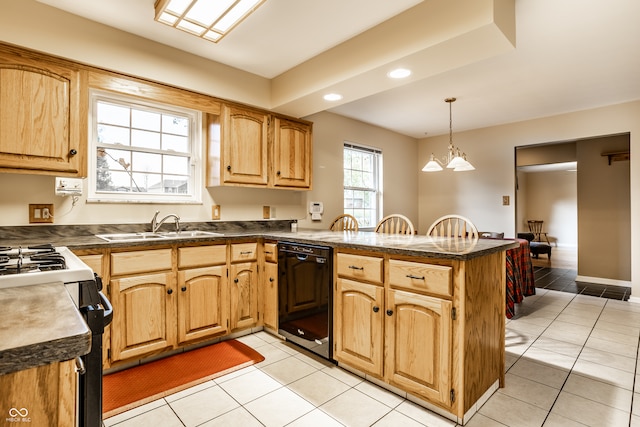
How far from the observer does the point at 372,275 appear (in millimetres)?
2068

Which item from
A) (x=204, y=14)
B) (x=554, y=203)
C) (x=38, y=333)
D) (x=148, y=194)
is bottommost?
(x=38, y=333)

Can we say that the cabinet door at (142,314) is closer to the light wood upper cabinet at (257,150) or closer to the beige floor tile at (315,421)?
the light wood upper cabinet at (257,150)

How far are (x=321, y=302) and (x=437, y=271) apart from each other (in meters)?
0.96

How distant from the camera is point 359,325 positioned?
2162 millimetres

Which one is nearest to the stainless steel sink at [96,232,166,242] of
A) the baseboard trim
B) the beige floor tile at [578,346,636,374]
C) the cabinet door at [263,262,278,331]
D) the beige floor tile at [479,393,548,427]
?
the cabinet door at [263,262,278,331]

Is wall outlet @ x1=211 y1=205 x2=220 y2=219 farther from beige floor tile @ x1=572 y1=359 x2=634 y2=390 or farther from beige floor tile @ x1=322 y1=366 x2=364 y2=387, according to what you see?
beige floor tile @ x1=572 y1=359 x2=634 y2=390

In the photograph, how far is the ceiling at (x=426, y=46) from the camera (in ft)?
7.19

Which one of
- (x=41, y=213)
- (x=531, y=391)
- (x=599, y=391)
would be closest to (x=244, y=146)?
(x=41, y=213)

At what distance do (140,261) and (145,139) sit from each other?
49.1 inches

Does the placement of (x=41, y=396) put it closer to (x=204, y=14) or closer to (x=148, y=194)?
(x=204, y=14)

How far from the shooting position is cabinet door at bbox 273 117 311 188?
11.6 feet

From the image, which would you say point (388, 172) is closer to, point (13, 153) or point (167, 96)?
point (167, 96)

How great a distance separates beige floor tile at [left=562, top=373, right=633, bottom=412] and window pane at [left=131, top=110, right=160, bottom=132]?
146 inches

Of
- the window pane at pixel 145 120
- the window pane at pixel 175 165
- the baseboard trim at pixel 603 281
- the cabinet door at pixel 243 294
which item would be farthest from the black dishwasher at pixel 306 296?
the baseboard trim at pixel 603 281
